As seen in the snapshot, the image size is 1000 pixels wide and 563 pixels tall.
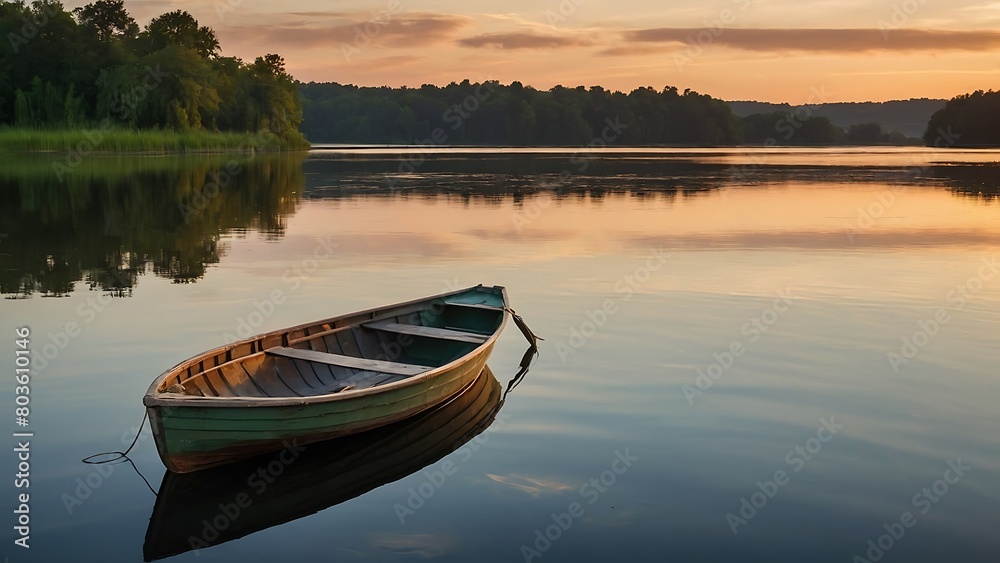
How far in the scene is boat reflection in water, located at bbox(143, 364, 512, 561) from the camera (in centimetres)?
Result: 694

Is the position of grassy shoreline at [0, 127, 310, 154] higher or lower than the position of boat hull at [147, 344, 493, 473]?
higher

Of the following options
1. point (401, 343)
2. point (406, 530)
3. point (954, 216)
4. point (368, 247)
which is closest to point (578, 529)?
point (406, 530)

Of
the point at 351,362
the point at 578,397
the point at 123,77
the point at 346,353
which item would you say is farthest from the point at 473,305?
the point at 123,77

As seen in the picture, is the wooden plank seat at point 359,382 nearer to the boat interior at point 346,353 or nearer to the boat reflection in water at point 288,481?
the boat interior at point 346,353

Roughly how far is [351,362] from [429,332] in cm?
172

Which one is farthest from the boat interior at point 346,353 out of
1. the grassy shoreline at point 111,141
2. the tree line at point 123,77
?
the tree line at point 123,77

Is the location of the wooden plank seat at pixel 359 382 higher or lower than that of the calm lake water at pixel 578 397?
higher

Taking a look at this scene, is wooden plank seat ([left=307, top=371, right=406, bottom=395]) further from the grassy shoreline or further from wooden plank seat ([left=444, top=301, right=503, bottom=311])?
the grassy shoreline

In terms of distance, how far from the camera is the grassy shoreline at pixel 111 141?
57.7 m

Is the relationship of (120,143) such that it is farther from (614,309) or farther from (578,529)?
(578,529)

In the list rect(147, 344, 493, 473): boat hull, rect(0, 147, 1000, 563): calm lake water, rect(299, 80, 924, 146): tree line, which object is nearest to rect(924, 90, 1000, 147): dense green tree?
rect(299, 80, 924, 146): tree line

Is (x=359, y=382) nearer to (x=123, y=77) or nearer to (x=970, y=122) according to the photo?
(x=123, y=77)

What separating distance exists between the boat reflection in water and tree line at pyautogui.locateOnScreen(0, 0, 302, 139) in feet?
222

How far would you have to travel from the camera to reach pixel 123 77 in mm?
73875
